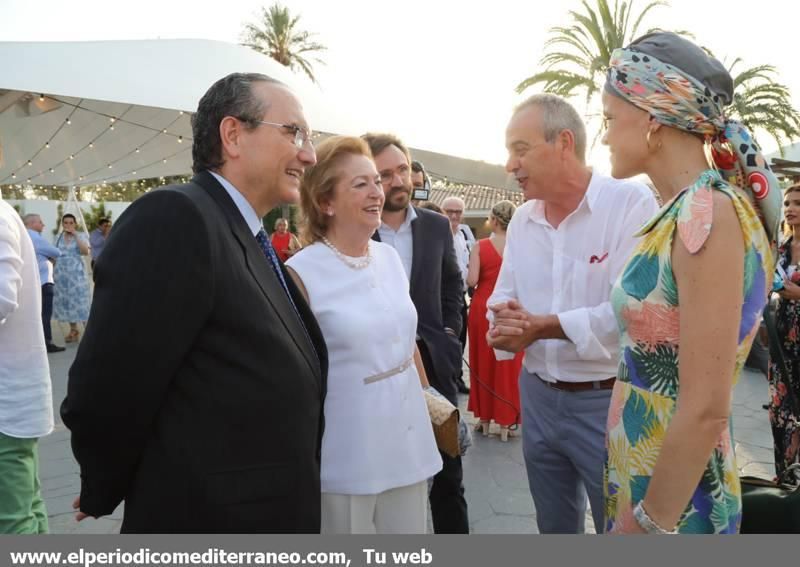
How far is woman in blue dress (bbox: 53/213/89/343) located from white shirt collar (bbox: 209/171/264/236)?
9.55 metres

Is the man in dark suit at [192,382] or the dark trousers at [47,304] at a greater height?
the man in dark suit at [192,382]

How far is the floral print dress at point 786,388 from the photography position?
12.0 feet

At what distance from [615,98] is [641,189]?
27.5 inches

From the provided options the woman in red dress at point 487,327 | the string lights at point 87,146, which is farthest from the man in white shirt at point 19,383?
the string lights at point 87,146

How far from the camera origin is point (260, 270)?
1477 millimetres

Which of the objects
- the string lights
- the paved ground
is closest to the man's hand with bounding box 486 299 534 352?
the paved ground

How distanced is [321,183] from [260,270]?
2.59ft

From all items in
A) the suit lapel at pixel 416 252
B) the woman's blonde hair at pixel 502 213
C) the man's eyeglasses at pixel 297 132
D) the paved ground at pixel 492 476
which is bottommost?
the paved ground at pixel 492 476

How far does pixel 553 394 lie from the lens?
83.0 inches

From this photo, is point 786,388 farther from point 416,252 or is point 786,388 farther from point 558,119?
point 558,119

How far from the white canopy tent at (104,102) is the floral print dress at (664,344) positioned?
12759 millimetres

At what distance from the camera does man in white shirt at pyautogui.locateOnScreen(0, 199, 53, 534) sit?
218cm

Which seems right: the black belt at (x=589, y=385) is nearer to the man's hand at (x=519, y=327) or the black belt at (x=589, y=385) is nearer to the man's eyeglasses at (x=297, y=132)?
the man's hand at (x=519, y=327)

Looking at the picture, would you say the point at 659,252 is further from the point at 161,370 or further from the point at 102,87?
the point at 102,87
